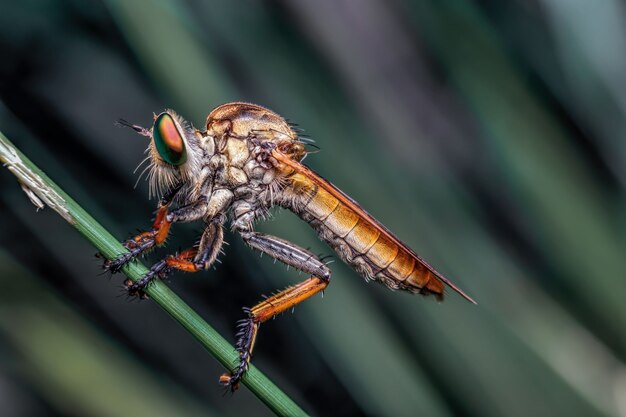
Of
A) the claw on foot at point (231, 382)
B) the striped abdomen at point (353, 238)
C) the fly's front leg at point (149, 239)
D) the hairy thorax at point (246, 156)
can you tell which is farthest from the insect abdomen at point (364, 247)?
the claw on foot at point (231, 382)

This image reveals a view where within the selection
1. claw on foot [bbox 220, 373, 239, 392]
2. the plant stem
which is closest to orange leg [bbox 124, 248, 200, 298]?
the plant stem

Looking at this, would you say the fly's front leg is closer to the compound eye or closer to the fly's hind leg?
the compound eye

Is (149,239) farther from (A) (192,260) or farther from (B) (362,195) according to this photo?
(B) (362,195)

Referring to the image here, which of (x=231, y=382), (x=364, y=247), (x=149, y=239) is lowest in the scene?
(x=231, y=382)

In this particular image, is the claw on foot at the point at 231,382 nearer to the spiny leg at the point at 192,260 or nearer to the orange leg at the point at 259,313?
the orange leg at the point at 259,313

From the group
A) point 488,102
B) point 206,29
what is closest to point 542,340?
point 488,102

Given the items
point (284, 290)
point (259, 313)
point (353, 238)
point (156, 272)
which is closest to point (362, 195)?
point (353, 238)
